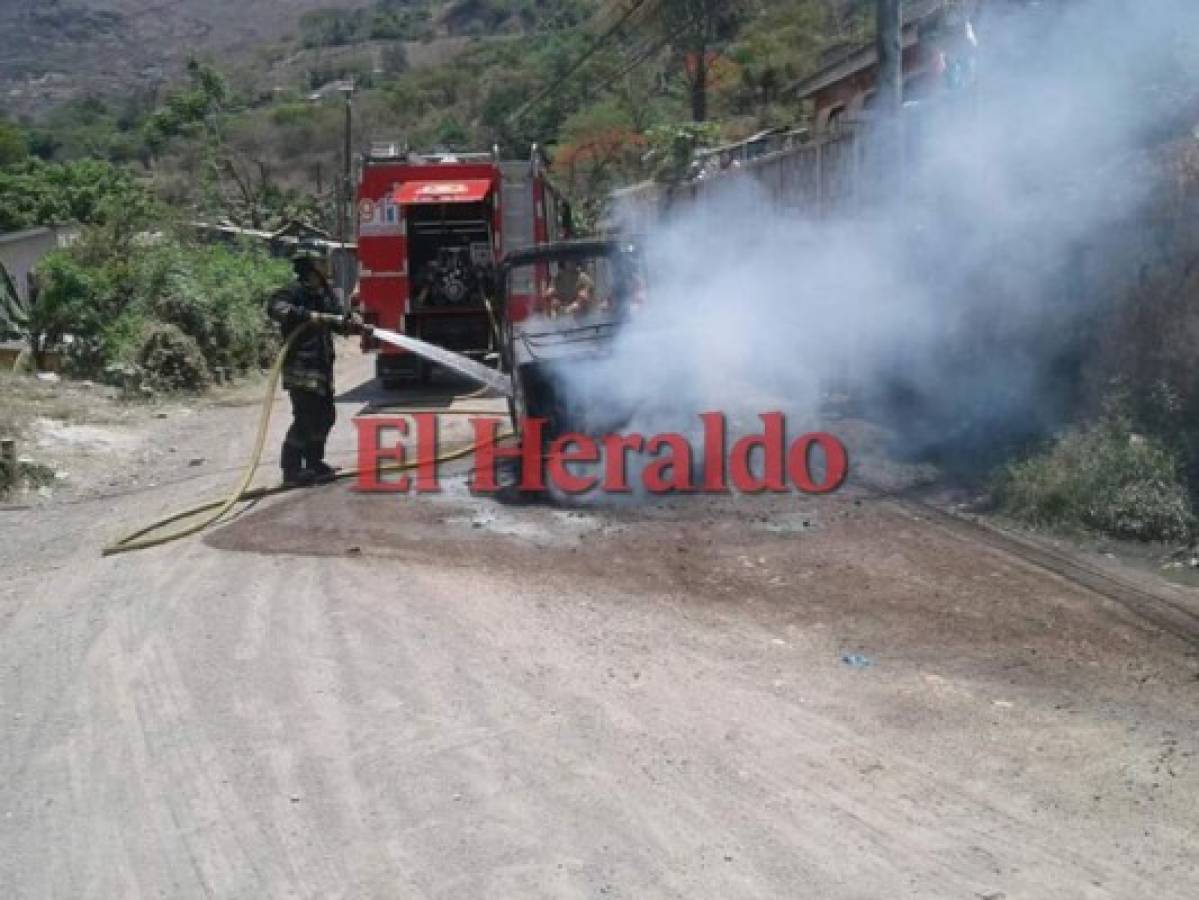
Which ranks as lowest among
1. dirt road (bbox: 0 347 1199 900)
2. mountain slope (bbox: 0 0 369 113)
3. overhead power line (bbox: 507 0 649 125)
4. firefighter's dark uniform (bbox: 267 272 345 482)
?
dirt road (bbox: 0 347 1199 900)

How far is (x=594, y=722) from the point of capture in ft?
15.7

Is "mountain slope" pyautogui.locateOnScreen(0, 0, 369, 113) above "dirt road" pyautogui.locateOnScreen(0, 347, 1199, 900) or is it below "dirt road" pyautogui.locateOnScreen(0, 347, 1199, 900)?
above

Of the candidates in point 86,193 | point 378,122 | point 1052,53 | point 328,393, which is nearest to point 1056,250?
point 1052,53

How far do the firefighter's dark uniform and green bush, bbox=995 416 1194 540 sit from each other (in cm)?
505

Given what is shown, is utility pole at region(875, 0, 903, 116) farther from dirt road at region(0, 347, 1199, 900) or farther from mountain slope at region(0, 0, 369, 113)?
mountain slope at region(0, 0, 369, 113)

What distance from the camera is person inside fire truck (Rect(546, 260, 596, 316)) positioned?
421 inches

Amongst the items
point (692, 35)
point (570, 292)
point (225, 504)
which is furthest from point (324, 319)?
point (692, 35)

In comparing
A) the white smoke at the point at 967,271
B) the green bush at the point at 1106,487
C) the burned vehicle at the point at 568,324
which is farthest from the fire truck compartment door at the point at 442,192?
the green bush at the point at 1106,487

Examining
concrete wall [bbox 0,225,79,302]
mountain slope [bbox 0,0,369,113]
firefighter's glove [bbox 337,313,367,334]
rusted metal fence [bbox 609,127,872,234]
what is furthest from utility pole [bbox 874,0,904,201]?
mountain slope [bbox 0,0,369,113]

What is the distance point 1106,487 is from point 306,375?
5711 millimetres

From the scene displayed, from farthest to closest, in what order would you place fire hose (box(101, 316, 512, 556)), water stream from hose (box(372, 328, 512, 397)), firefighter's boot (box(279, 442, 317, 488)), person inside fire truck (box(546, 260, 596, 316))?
1. person inside fire truck (box(546, 260, 596, 316))
2. water stream from hose (box(372, 328, 512, 397))
3. firefighter's boot (box(279, 442, 317, 488))
4. fire hose (box(101, 316, 512, 556))

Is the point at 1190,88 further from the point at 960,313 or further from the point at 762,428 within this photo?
the point at 762,428

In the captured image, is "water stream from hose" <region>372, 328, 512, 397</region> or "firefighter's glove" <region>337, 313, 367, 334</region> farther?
"water stream from hose" <region>372, 328, 512, 397</region>

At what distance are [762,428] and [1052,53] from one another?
364cm
